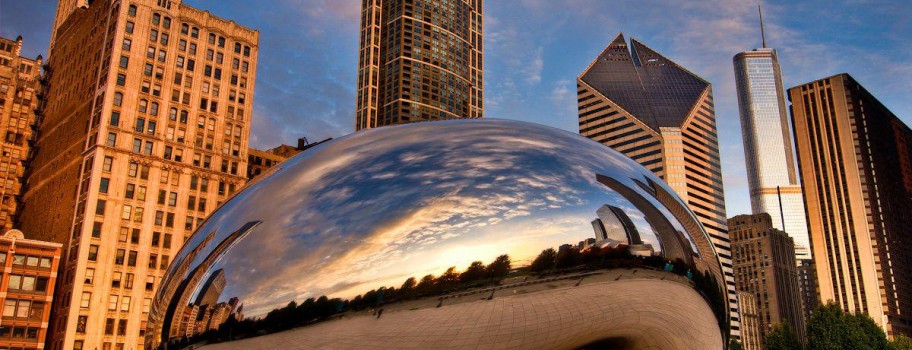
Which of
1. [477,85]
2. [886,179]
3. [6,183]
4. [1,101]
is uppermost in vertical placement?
[477,85]

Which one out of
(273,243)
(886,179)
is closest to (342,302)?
(273,243)

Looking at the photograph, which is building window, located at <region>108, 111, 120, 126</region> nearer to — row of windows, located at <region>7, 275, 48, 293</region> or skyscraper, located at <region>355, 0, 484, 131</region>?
row of windows, located at <region>7, 275, 48, 293</region>

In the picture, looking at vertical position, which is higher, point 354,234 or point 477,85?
point 477,85

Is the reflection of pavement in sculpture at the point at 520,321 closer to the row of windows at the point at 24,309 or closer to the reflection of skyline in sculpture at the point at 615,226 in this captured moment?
the reflection of skyline in sculpture at the point at 615,226

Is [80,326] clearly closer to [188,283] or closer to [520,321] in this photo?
[188,283]

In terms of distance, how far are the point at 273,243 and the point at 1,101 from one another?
108 metres

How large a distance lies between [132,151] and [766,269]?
145 metres

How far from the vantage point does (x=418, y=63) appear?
15812 cm

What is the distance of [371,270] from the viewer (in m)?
3.66

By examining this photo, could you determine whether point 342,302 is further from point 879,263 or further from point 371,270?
point 879,263

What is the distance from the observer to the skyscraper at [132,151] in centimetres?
6869

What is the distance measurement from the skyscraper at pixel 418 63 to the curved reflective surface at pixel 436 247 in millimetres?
149145

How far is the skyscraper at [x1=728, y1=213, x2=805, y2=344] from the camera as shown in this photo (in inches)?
→ 6673

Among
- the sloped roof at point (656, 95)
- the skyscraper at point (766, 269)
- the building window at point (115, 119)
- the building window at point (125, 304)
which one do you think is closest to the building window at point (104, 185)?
the building window at point (115, 119)
